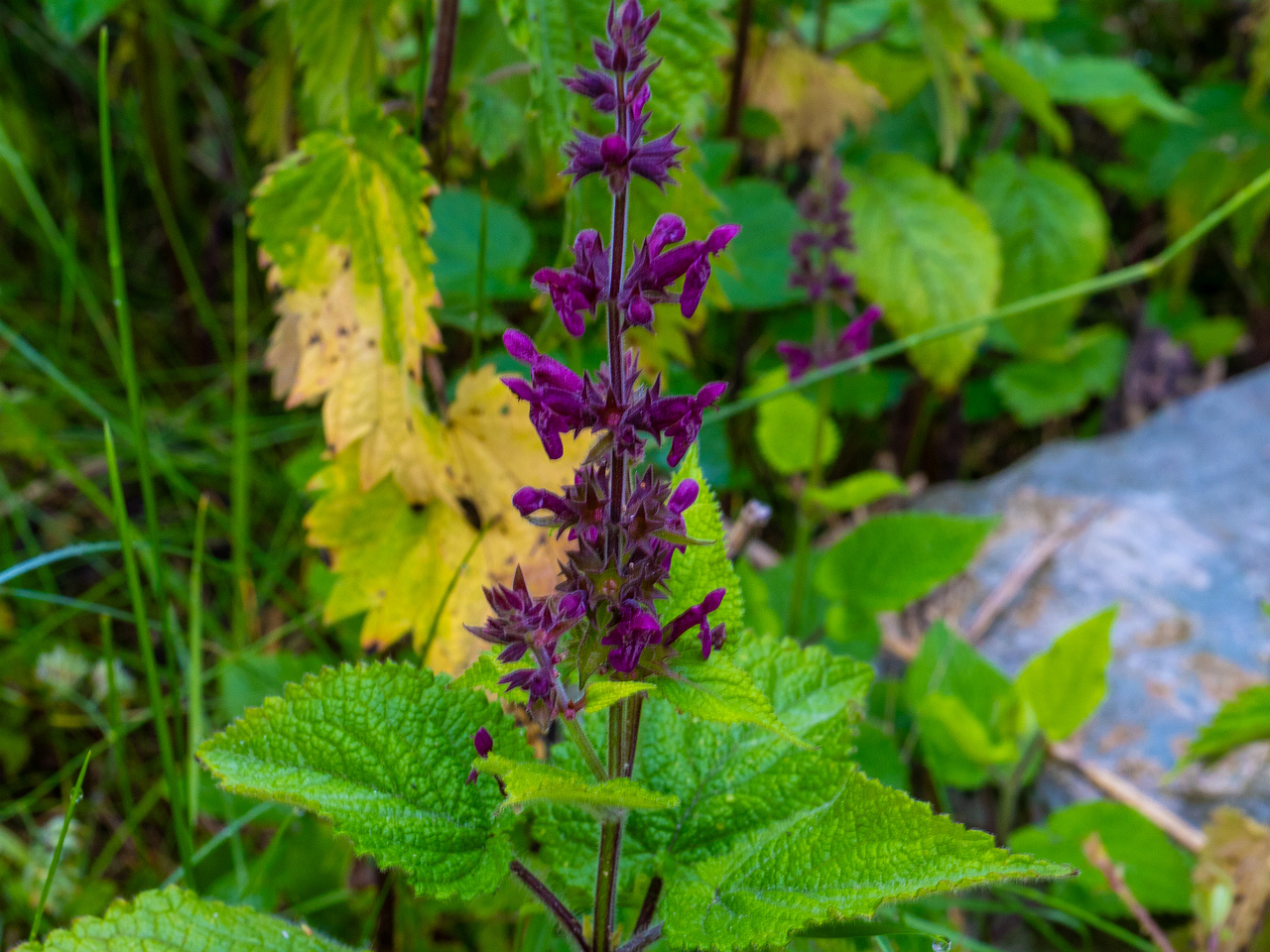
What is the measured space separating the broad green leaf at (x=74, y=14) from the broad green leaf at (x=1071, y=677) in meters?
2.09

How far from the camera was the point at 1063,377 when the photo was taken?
284 centimetres

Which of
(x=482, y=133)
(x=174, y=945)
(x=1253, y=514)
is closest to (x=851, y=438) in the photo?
(x=1253, y=514)

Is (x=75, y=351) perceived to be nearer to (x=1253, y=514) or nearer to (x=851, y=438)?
(x=851, y=438)

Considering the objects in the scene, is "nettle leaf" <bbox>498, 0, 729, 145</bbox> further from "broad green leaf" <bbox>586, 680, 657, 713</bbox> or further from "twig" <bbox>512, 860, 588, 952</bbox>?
"twig" <bbox>512, 860, 588, 952</bbox>

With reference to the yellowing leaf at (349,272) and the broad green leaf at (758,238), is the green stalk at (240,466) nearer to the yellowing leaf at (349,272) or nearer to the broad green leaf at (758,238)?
the yellowing leaf at (349,272)

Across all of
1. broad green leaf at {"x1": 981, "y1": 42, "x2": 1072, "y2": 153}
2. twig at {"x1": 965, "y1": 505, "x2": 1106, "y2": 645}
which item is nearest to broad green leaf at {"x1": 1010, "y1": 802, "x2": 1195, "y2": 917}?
twig at {"x1": 965, "y1": 505, "x2": 1106, "y2": 645}

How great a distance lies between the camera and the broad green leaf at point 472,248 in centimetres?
189

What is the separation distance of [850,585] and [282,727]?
1201 millimetres

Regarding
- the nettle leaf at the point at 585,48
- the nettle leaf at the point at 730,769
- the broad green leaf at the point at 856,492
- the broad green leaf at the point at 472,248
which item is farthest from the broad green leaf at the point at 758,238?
the nettle leaf at the point at 730,769

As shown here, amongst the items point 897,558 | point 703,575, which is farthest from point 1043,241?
point 703,575

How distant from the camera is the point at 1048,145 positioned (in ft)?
11.6

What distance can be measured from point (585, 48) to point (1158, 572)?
1.82 meters

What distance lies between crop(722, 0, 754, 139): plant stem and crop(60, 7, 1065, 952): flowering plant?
1.61 metres

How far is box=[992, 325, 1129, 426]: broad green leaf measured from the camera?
277 centimetres
